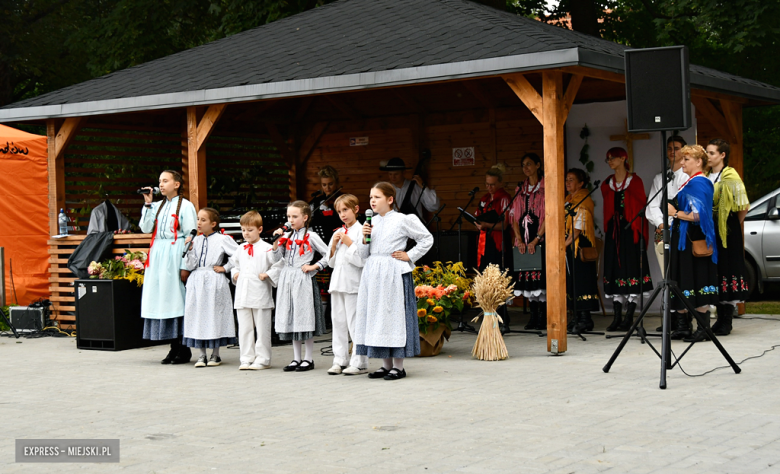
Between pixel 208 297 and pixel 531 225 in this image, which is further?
pixel 531 225

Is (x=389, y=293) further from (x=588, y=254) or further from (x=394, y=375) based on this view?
(x=588, y=254)

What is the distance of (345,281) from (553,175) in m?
2.24

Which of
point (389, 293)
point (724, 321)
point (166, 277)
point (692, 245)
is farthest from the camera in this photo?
point (724, 321)

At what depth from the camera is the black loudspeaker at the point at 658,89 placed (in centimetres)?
731

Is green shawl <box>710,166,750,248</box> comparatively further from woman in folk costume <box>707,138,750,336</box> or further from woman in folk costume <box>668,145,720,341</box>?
woman in folk costume <box>668,145,720,341</box>

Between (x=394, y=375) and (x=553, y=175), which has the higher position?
(x=553, y=175)

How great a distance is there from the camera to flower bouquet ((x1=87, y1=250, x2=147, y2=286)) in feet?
34.8

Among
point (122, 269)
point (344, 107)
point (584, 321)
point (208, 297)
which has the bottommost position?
point (584, 321)

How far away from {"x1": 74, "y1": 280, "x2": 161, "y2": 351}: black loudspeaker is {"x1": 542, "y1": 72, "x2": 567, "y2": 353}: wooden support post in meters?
4.57

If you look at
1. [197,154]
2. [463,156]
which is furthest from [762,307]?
[197,154]

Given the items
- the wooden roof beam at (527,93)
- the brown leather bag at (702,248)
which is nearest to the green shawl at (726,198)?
the brown leather bag at (702,248)

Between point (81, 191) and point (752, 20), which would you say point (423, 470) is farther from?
point (752, 20)

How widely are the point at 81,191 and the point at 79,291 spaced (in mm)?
2914

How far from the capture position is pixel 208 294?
9.12 m
